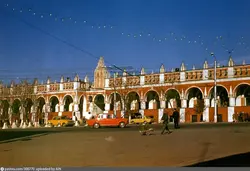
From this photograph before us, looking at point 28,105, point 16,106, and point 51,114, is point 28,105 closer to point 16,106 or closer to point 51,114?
point 51,114

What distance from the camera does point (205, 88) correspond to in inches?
1523

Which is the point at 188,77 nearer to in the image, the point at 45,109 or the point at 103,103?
the point at 103,103

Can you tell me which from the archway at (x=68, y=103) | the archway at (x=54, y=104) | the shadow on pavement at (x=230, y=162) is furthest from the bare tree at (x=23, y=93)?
the shadow on pavement at (x=230, y=162)

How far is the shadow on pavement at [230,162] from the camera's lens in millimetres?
7508

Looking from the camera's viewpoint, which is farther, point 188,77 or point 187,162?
point 188,77

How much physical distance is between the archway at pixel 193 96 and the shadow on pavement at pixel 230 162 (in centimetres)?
3065

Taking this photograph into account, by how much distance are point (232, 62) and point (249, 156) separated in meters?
31.0

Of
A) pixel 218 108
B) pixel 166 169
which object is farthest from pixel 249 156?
pixel 218 108

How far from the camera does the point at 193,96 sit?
4225 centimetres

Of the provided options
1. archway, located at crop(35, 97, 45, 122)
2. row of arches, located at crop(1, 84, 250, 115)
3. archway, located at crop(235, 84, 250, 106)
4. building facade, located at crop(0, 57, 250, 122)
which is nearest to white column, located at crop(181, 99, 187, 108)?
building facade, located at crop(0, 57, 250, 122)

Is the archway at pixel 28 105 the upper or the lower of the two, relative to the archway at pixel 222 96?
lower

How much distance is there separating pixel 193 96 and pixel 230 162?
3475 centimetres

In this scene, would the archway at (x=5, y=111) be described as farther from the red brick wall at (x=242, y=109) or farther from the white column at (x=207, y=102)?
the red brick wall at (x=242, y=109)

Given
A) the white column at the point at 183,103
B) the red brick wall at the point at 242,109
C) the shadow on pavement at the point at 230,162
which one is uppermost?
Answer: the white column at the point at 183,103
